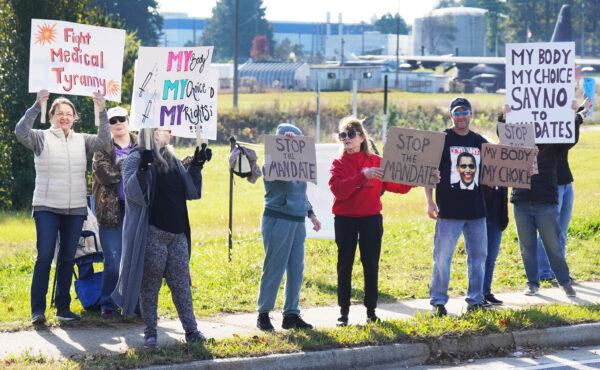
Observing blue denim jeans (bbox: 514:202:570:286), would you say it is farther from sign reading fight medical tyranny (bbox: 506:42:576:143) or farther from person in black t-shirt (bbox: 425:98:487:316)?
person in black t-shirt (bbox: 425:98:487:316)

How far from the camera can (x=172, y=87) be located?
9.94 metres

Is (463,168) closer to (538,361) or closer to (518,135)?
(518,135)

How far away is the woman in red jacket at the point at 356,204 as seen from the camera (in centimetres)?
971

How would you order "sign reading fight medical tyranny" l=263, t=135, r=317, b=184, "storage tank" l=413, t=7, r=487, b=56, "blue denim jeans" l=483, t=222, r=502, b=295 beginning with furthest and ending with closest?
"storage tank" l=413, t=7, r=487, b=56 → "blue denim jeans" l=483, t=222, r=502, b=295 → "sign reading fight medical tyranny" l=263, t=135, r=317, b=184

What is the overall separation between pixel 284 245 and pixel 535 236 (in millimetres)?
3212

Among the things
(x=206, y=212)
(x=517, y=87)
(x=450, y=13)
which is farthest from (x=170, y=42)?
(x=517, y=87)

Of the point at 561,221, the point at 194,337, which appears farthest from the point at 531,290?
the point at 194,337

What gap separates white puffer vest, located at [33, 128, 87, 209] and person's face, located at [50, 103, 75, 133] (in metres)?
0.05

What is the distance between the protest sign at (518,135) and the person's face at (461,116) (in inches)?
39.8

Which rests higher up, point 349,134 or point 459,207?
point 349,134

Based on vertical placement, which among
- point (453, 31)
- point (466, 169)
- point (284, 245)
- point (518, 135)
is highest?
point (453, 31)

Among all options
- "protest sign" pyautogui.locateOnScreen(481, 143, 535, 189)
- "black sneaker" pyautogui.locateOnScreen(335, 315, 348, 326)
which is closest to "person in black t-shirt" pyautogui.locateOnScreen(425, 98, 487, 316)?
"protest sign" pyautogui.locateOnScreen(481, 143, 535, 189)

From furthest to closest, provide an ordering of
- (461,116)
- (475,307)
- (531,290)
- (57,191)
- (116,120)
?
(531,290) → (475,307) → (116,120) → (461,116) → (57,191)

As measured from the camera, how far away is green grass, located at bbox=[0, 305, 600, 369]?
27.5 ft
